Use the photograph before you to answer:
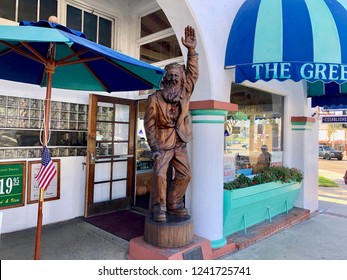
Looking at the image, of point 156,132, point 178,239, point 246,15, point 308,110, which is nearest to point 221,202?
point 178,239

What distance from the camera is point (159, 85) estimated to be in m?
3.34

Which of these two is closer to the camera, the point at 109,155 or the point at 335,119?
the point at 109,155

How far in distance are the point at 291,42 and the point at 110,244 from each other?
352 centimetres

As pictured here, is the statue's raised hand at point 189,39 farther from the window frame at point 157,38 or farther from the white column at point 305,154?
the white column at point 305,154

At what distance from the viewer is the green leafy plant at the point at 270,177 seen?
4.30 m

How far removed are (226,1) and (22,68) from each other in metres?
2.91

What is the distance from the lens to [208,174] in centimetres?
370

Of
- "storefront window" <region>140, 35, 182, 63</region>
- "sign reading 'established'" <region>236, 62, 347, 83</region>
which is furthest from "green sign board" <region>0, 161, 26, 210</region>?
"sign reading 'established'" <region>236, 62, 347, 83</region>

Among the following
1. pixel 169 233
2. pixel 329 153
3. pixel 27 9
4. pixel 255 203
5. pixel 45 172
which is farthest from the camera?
pixel 329 153

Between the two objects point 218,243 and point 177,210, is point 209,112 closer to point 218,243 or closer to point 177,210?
point 177,210

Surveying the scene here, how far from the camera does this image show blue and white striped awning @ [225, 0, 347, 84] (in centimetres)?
328

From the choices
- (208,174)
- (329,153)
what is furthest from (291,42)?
(329,153)

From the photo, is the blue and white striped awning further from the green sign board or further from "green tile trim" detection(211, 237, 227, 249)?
the green sign board

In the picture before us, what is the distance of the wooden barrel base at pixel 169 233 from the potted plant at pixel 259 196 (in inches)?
39.7
